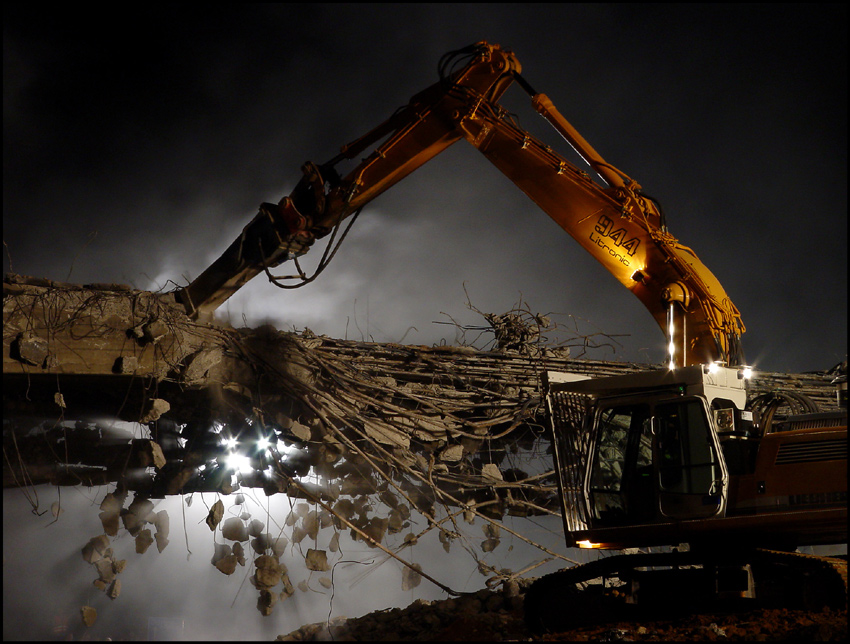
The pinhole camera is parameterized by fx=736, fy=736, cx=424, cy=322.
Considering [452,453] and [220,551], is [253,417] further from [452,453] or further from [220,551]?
[452,453]

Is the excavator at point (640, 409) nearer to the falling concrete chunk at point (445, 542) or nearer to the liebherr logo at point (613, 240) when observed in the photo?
the liebherr logo at point (613, 240)

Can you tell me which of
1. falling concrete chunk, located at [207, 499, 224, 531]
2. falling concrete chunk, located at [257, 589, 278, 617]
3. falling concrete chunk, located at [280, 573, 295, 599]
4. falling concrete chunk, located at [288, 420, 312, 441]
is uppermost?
falling concrete chunk, located at [288, 420, 312, 441]

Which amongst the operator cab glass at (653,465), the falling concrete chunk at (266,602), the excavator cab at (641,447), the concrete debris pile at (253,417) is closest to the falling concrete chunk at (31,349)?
the concrete debris pile at (253,417)

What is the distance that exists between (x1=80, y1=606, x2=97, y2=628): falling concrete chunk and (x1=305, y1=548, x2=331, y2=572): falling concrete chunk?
1.67m

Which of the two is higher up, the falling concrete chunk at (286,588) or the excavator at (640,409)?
the excavator at (640,409)

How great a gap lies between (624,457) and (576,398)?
0.62 meters

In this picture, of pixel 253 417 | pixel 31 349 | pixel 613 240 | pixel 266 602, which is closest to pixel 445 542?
pixel 266 602

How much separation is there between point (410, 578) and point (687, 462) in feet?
9.01

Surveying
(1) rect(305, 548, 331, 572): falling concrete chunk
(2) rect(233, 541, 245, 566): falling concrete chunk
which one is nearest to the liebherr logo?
(1) rect(305, 548, 331, 572): falling concrete chunk

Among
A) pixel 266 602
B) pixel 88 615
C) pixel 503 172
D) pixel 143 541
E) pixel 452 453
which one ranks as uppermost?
pixel 503 172

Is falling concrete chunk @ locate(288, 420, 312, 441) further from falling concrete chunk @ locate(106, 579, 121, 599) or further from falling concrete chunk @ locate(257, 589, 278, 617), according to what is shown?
falling concrete chunk @ locate(106, 579, 121, 599)

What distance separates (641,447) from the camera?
5.43 m

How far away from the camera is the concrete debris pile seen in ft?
18.5

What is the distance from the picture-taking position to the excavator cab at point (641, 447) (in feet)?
16.3
